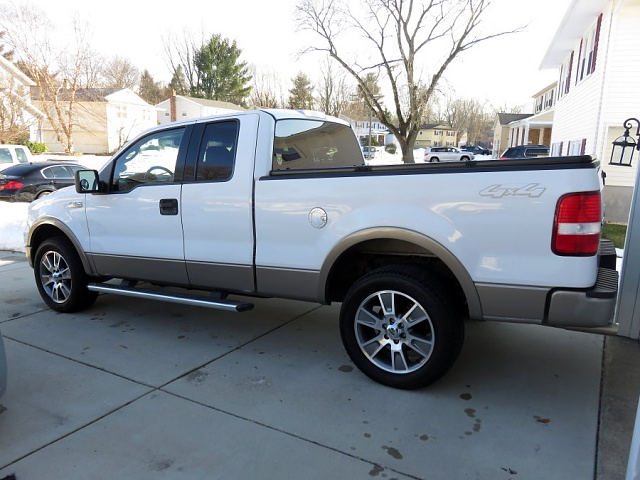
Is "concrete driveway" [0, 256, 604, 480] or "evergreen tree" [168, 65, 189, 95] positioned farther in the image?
"evergreen tree" [168, 65, 189, 95]

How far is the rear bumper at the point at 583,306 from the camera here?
2.91m

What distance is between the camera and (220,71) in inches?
2315

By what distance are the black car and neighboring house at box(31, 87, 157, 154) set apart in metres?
24.3

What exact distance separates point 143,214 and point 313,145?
1.72 m

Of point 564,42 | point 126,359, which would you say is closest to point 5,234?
point 126,359

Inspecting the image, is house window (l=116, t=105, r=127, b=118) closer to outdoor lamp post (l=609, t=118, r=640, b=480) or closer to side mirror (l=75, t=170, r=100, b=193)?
side mirror (l=75, t=170, r=100, b=193)

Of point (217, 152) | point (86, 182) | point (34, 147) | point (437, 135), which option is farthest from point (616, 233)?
point (437, 135)

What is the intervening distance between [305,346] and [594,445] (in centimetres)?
234

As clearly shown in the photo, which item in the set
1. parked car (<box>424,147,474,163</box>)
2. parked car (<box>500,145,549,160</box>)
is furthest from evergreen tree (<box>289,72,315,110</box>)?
parked car (<box>500,145,549,160</box>)

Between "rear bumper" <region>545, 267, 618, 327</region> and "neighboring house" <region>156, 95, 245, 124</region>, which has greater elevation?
"neighboring house" <region>156, 95, 245, 124</region>

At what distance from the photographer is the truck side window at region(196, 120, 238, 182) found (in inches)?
163

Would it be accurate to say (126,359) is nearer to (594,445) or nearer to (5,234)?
(594,445)

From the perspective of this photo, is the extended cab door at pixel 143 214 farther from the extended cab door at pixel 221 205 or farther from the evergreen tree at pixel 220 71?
the evergreen tree at pixel 220 71

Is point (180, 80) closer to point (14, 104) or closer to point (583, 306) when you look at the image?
point (14, 104)
